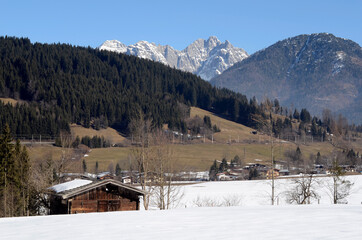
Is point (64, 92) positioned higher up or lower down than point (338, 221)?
higher up

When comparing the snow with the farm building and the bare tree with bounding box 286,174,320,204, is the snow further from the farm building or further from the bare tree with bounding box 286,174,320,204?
the bare tree with bounding box 286,174,320,204

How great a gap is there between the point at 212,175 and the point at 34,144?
58274 millimetres

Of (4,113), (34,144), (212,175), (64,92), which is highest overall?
(64,92)

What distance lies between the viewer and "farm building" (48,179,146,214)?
31609 mm

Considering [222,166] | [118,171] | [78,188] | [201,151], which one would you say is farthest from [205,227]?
[201,151]

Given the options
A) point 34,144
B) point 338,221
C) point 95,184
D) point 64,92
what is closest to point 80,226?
point 338,221

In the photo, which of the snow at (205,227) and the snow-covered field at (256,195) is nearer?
the snow at (205,227)

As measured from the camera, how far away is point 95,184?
3216cm

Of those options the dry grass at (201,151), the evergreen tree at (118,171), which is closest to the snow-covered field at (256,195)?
the dry grass at (201,151)

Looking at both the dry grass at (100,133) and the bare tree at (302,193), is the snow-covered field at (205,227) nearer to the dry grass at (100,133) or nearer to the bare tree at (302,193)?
the bare tree at (302,193)

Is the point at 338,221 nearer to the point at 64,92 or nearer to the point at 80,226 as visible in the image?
→ the point at 80,226

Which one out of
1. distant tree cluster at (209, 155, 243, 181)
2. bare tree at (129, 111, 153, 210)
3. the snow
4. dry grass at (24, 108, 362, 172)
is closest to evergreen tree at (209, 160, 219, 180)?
distant tree cluster at (209, 155, 243, 181)

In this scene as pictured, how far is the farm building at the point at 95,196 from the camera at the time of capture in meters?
31.6

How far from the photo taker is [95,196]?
108 feet
